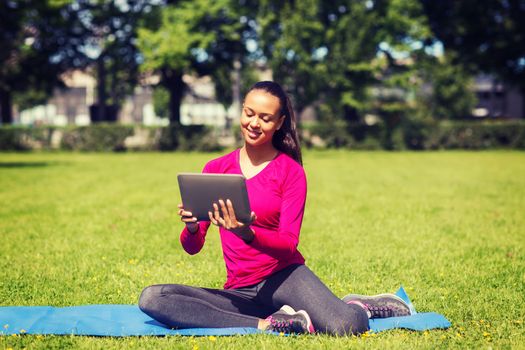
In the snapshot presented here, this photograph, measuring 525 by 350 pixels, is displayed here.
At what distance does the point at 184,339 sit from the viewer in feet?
14.9

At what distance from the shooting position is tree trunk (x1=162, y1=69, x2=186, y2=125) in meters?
38.4

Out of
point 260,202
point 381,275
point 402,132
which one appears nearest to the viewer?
point 260,202

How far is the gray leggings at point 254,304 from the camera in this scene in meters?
4.50

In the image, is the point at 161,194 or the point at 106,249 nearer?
the point at 106,249

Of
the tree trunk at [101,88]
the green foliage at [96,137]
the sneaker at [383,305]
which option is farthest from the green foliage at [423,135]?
the sneaker at [383,305]

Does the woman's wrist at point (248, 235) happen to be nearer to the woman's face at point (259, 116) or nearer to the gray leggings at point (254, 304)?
the gray leggings at point (254, 304)

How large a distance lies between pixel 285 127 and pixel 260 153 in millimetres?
268

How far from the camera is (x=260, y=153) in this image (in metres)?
4.59

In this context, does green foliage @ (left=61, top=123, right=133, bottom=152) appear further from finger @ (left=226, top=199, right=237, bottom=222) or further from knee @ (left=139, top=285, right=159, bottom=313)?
finger @ (left=226, top=199, right=237, bottom=222)

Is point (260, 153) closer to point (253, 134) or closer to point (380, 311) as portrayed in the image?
point (253, 134)

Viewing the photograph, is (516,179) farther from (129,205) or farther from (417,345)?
(417,345)

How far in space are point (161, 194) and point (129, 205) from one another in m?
2.01

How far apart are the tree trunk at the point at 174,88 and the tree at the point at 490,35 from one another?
63.3 ft

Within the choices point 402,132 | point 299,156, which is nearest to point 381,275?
point 299,156
